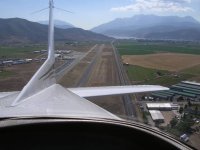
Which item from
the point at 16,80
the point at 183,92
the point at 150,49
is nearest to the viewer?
the point at 16,80

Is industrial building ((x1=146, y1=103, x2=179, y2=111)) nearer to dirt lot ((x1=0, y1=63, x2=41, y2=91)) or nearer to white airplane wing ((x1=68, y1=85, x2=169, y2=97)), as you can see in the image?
dirt lot ((x1=0, y1=63, x2=41, y2=91))

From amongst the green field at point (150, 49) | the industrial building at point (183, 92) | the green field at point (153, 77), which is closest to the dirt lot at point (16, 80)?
the industrial building at point (183, 92)

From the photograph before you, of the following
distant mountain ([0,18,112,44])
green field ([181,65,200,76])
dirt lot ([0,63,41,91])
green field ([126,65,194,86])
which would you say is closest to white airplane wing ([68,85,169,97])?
dirt lot ([0,63,41,91])

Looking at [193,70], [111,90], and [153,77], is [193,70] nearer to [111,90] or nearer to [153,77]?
[153,77]

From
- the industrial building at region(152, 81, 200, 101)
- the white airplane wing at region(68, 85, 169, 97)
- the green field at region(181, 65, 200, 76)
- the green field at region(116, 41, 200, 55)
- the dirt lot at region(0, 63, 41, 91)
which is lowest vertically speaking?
the industrial building at region(152, 81, 200, 101)

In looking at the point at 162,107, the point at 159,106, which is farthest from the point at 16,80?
the point at 162,107

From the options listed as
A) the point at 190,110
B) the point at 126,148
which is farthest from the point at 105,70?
the point at 126,148

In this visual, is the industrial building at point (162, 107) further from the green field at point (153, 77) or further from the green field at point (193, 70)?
the green field at point (193, 70)
